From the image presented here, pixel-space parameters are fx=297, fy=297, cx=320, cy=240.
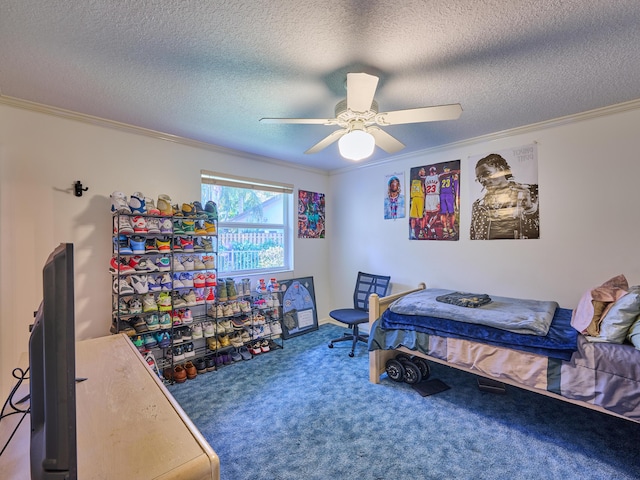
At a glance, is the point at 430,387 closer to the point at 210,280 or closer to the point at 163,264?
the point at 210,280

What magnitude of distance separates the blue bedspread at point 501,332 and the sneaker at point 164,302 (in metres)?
1.97

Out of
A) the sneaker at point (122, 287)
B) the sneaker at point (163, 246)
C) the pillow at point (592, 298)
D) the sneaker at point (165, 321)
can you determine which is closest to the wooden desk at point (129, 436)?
the sneaker at point (122, 287)

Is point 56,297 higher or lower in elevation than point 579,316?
higher

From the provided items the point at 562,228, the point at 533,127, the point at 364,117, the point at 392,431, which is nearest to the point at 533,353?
the point at 392,431

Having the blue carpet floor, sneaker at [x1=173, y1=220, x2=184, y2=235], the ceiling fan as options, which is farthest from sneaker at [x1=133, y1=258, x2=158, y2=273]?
the ceiling fan

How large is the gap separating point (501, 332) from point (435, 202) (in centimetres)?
173

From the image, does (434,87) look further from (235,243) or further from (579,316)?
(235,243)

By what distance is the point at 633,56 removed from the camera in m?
1.72

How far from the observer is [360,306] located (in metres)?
3.84

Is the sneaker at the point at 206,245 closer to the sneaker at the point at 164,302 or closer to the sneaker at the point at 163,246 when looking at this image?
the sneaker at the point at 163,246

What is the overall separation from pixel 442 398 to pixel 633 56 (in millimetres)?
2613

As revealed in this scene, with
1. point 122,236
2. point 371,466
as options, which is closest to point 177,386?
point 122,236

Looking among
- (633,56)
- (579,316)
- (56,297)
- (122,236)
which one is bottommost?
(579,316)

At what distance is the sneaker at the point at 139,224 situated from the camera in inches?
102
